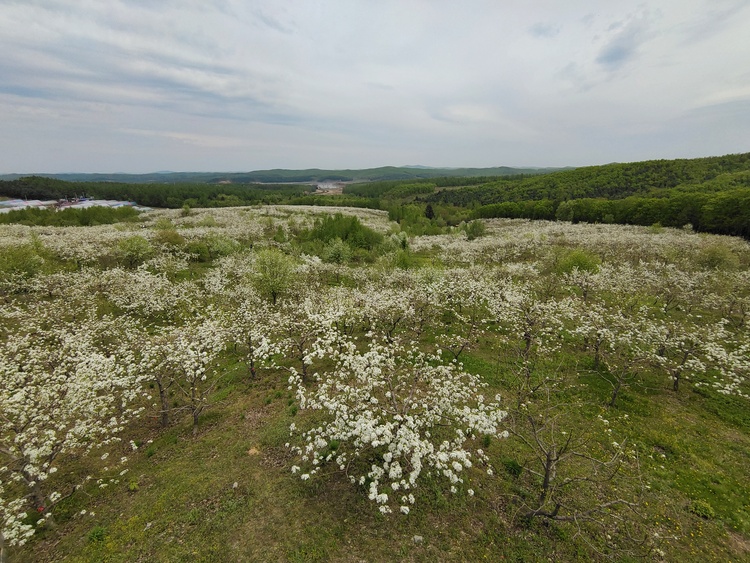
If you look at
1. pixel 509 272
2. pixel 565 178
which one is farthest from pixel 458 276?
pixel 565 178

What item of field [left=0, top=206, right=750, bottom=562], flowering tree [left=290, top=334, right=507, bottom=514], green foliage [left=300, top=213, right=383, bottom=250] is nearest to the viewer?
flowering tree [left=290, top=334, right=507, bottom=514]

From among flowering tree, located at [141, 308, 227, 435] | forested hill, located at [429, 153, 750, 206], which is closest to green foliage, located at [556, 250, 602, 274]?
flowering tree, located at [141, 308, 227, 435]

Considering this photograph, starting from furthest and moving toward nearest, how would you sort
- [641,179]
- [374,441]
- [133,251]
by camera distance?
1. [641,179]
2. [133,251]
3. [374,441]

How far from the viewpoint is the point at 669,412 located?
62.5 ft

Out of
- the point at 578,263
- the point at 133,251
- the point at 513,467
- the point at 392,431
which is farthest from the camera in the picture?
the point at 133,251

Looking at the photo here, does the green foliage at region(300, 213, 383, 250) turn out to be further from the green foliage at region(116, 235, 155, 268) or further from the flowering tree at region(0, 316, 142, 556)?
the flowering tree at region(0, 316, 142, 556)

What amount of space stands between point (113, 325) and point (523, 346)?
32450 millimetres

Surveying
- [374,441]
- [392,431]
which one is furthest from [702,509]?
[374,441]

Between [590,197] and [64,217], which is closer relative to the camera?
[64,217]

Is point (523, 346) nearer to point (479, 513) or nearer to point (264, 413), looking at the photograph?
point (479, 513)

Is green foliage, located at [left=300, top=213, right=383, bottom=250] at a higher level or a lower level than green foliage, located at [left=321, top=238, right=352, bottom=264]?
higher

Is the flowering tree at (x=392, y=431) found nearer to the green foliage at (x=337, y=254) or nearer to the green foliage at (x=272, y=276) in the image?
the green foliage at (x=272, y=276)

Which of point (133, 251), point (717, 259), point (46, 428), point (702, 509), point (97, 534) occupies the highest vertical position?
point (717, 259)

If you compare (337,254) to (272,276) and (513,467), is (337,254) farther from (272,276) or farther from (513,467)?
(513,467)
